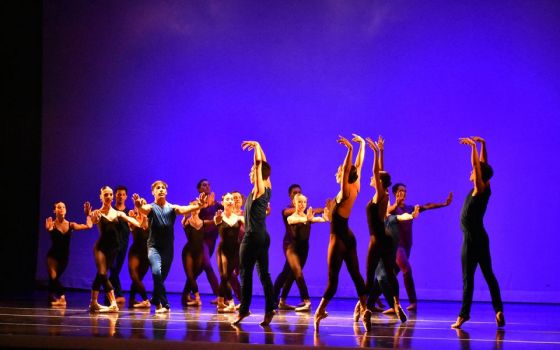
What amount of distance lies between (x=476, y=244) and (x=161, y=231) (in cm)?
362

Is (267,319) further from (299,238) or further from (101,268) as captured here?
(101,268)

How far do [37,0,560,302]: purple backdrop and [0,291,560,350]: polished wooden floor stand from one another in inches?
76.0

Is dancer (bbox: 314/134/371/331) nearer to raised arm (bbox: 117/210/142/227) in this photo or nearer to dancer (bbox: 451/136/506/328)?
dancer (bbox: 451/136/506/328)

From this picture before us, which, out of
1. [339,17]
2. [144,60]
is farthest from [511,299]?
[144,60]

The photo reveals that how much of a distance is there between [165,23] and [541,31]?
587cm

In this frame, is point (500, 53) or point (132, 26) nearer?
point (500, 53)

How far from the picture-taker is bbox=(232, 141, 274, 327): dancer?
6688 millimetres

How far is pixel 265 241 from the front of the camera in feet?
22.3

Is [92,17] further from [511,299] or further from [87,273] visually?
[511,299]

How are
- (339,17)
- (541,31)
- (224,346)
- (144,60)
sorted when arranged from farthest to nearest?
(144,60), (339,17), (541,31), (224,346)

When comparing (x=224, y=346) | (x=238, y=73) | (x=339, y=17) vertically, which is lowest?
(x=224, y=346)

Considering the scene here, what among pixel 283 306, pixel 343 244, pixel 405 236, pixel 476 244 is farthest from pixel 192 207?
pixel 476 244

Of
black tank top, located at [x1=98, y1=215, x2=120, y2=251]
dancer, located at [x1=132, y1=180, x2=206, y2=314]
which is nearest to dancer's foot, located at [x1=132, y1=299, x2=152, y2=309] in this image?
dancer, located at [x1=132, y1=180, x2=206, y2=314]

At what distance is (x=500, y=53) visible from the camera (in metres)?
10.2
